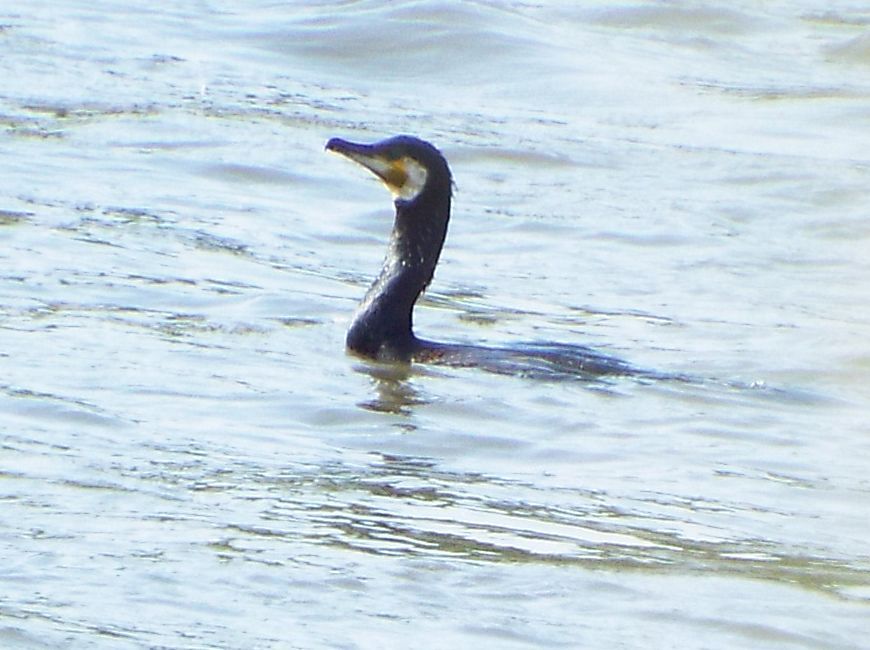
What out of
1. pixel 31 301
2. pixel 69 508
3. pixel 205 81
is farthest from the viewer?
pixel 205 81

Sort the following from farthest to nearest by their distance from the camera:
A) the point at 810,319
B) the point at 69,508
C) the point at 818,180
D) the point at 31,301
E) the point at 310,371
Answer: the point at 818,180, the point at 810,319, the point at 31,301, the point at 310,371, the point at 69,508

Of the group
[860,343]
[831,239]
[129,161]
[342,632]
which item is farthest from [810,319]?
[342,632]

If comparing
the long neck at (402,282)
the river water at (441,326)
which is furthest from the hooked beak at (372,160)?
the river water at (441,326)

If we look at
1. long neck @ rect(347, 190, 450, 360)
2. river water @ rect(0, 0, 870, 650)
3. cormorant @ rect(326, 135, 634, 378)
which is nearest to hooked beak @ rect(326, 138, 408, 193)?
cormorant @ rect(326, 135, 634, 378)

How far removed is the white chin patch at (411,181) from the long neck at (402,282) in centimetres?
3

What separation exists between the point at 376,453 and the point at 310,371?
1.42 m

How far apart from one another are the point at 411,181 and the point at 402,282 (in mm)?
435

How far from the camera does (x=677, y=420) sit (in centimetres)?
855

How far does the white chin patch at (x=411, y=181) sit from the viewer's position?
984 centimetres

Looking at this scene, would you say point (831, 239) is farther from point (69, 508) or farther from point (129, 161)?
point (69, 508)

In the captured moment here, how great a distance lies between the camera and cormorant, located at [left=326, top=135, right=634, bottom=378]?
935 centimetres

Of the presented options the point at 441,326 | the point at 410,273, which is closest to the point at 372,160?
the point at 410,273

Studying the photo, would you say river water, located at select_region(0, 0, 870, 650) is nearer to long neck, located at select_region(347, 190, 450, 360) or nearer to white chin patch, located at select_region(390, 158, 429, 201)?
long neck, located at select_region(347, 190, 450, 360)

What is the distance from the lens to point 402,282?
9789mm
